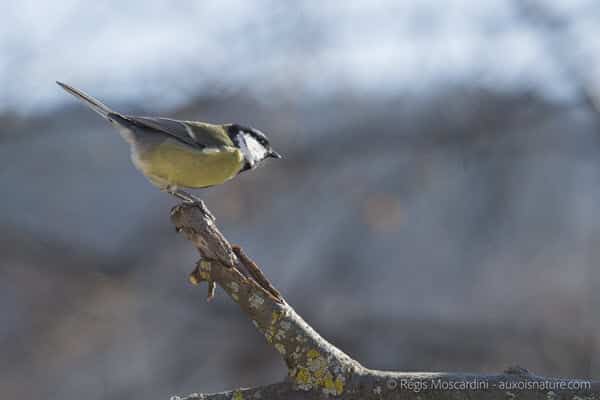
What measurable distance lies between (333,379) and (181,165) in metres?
1.12

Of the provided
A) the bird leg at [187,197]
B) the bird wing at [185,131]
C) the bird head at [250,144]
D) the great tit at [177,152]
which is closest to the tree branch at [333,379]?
the bird leg at [187,197]

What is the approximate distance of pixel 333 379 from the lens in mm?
1785

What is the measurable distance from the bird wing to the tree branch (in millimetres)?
960

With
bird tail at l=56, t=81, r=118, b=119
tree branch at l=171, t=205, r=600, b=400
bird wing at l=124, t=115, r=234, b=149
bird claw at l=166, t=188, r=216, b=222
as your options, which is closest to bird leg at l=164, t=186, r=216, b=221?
bird claw at l=166, t=188, r=216, b=222

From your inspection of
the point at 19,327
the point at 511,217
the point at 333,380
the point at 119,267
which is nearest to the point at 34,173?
the point at 19,327

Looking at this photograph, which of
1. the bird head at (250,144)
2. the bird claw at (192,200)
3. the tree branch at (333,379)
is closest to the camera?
the tree branch at (333,379)

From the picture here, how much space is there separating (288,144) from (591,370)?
2.25m

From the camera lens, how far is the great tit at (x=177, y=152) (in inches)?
107

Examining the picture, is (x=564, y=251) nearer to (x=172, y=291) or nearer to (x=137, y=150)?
(x=172, y=291)

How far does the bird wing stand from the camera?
2.77m

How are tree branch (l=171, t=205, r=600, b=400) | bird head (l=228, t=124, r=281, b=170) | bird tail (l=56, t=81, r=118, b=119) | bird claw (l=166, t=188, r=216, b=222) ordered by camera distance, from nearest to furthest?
1. tree branch (l=171, t=205, r=600, b=400)
2. bird claw (l=166, t=188, r=216, b=222)
3. bird tail (l=56, t=81, r=118, b=119)
4. bird head (l=228, t=124, r=281, b=170)

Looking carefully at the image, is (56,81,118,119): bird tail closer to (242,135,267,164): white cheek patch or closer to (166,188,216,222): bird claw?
(166,188,216,222): bird claw

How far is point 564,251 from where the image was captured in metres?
6.46

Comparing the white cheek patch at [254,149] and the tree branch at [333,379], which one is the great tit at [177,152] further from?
the tree branch at [333,379]
